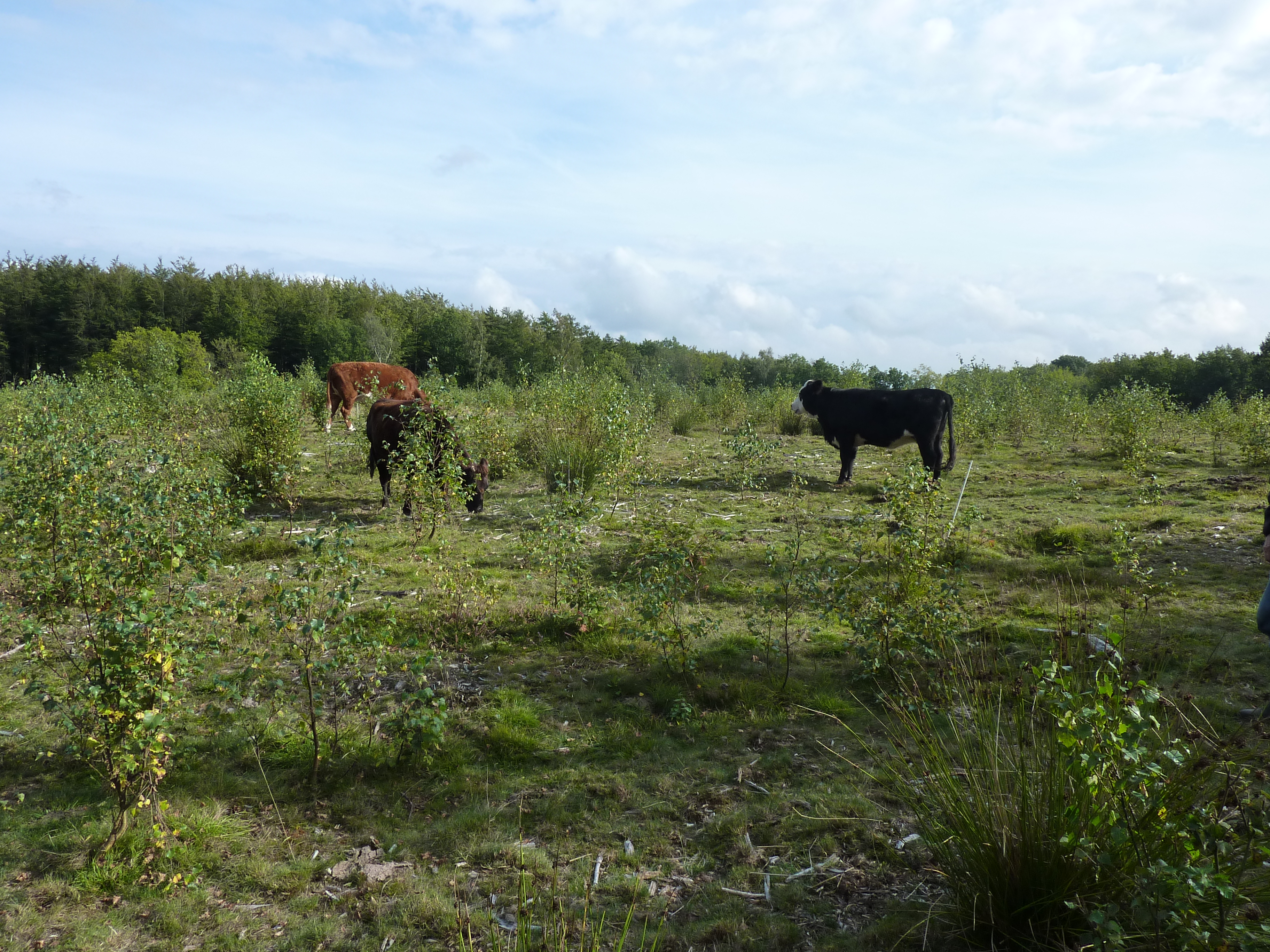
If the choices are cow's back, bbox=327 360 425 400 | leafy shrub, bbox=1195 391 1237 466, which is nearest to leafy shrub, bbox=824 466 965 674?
cow's back, bbox=327 360 425 400

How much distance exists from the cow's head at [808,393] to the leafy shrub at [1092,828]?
34.8 ft

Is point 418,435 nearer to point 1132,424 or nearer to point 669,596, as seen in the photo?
point 669,596

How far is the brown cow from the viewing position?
53.8 feet

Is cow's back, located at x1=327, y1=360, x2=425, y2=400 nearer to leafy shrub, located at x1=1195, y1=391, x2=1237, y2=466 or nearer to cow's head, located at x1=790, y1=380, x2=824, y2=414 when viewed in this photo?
cow's head, located at x1=790, y1=380, x2=824, y2=414

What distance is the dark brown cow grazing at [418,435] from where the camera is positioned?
898 centimetres

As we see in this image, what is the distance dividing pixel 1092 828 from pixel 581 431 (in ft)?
31.7

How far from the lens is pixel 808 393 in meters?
13.8

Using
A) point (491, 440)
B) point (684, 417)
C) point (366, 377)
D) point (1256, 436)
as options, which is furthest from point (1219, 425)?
point (366, 377)

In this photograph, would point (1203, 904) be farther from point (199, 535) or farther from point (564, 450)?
point (564, 450)

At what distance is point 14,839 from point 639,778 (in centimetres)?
297

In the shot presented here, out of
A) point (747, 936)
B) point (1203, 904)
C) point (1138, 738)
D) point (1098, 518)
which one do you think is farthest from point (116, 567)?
point (1098, 518)

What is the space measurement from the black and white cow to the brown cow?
8.42 metres

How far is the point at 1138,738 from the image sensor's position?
2.34 meters

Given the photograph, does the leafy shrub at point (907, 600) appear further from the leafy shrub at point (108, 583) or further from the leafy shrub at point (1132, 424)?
the leafy shrub at point (1132, 424)
